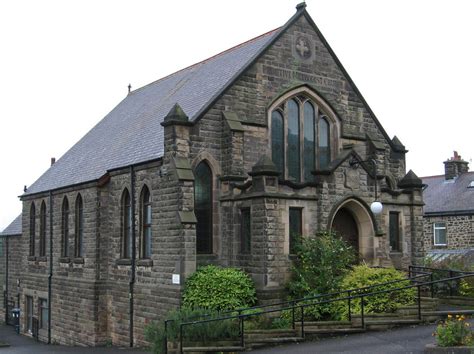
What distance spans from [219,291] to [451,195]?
25474mm

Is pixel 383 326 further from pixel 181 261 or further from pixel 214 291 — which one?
pixel 181 261

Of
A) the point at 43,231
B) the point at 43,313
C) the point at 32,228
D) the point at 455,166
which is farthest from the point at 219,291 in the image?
the point at 455,166

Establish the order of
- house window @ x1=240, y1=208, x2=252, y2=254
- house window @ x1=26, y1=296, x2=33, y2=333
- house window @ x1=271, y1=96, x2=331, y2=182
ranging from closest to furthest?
house window @ x1=240, y1=208, x2=252, y2=254, house window @ x1=271, y1=96, x2=331, y2=182, house window @ x1=26, y1=296, x2=33, y2=333

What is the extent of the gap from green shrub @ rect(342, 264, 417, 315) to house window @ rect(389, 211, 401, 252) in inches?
153

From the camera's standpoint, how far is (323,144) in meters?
24.0

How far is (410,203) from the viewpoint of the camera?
2394cm

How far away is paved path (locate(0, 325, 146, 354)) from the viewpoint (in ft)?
73.8

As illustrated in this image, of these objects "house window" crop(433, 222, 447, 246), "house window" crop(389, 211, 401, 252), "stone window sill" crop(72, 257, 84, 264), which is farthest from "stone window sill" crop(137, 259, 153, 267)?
"house window" crop(433, 222, 447, 246)

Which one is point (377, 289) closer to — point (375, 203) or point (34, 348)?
point (375, 203)

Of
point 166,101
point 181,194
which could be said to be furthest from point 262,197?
point 166,101

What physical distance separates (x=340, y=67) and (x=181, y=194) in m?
8.47

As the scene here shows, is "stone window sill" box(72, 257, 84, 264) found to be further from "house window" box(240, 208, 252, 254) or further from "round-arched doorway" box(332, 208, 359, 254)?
"round-arched doorway" box(332, 208, 359, 254)

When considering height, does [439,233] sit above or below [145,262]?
above

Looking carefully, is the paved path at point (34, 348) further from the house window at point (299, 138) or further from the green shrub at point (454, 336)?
the green shrub at point (454, 336)
